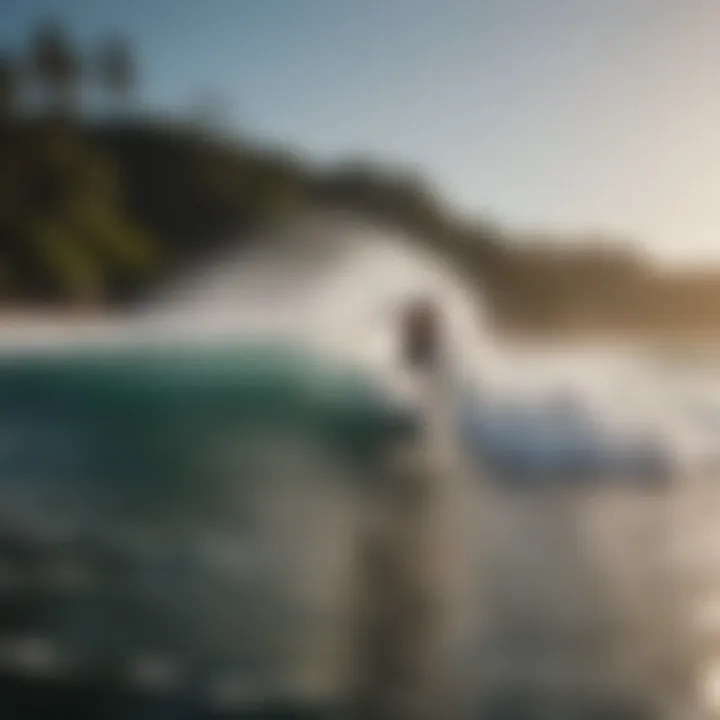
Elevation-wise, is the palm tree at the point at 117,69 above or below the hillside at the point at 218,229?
above

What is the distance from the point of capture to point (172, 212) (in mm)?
977

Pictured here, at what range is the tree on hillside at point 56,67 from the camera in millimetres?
991

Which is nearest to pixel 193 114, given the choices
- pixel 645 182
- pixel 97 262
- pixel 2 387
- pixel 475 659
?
pixel 97 262

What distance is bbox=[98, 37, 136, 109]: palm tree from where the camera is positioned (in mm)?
989

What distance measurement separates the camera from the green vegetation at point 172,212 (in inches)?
37.9

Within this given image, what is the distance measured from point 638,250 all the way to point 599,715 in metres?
0.42

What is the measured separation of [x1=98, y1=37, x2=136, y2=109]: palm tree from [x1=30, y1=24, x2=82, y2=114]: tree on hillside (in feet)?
0.08

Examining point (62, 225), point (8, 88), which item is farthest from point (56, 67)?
point (62, 225)

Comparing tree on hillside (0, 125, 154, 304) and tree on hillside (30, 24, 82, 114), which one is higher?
tree on hillside (30, 24, 82, 114)

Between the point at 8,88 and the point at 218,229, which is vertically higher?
the point at 8,88

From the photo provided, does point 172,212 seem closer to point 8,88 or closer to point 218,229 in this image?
point 218,229

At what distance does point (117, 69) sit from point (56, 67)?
0.06 m

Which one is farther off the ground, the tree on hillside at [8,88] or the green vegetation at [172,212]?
the tree on hillside at [8,88]

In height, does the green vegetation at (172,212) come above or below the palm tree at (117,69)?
below
